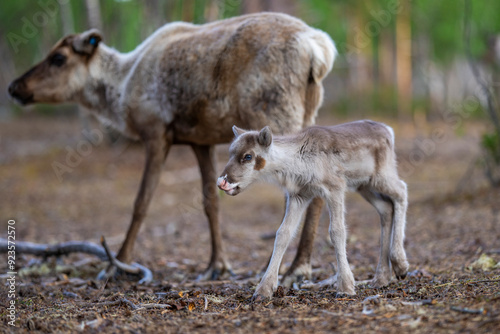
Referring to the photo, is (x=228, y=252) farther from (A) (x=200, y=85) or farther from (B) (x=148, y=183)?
(A) (x=200, y=85)

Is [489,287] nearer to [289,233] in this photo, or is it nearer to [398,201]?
[398,201]

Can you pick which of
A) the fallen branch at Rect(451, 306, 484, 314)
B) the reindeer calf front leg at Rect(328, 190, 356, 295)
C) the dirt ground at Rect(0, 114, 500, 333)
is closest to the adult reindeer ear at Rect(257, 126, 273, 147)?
the reindeer calf front leg at Rect(328, 190, 356, 295)

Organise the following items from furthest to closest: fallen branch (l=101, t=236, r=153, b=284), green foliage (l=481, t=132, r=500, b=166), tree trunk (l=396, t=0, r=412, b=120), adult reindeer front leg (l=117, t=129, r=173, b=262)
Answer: tree trunk (l=396, t=0, r=412, b=120) < green foliage (l=481, t=132, r=500, b=166) < adult reindeer front leg (l=117, t=129, r=173, b=262) < fallen branch (l=101, t=236, r=153, b=284)

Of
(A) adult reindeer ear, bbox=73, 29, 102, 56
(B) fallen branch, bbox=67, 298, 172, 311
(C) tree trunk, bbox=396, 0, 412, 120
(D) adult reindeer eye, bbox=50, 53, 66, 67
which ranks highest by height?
(A) adult reindeer ear, bbox=73, 29, 102, 56

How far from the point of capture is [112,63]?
7.91 metres

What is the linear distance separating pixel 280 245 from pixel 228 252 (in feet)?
13.6

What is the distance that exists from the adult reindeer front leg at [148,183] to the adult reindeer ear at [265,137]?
2720 millimetres

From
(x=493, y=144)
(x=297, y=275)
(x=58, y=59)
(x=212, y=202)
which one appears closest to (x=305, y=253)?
(x=297, y=275)

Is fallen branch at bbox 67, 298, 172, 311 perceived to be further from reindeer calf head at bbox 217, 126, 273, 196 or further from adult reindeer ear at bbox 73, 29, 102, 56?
adult reindeer ear at bbox 73, 29, 102, 56

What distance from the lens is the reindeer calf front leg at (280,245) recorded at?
4.52m

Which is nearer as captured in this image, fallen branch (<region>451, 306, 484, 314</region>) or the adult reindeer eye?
fallen branch (<region>451, 306, 484, 314</region>)

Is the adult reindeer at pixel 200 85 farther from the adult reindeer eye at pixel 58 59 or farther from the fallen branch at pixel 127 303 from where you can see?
the fallen branch at pixel 127 303

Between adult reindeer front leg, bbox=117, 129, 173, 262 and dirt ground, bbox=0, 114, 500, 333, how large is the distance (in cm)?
48

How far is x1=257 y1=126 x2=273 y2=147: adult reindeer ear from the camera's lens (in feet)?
14.4
